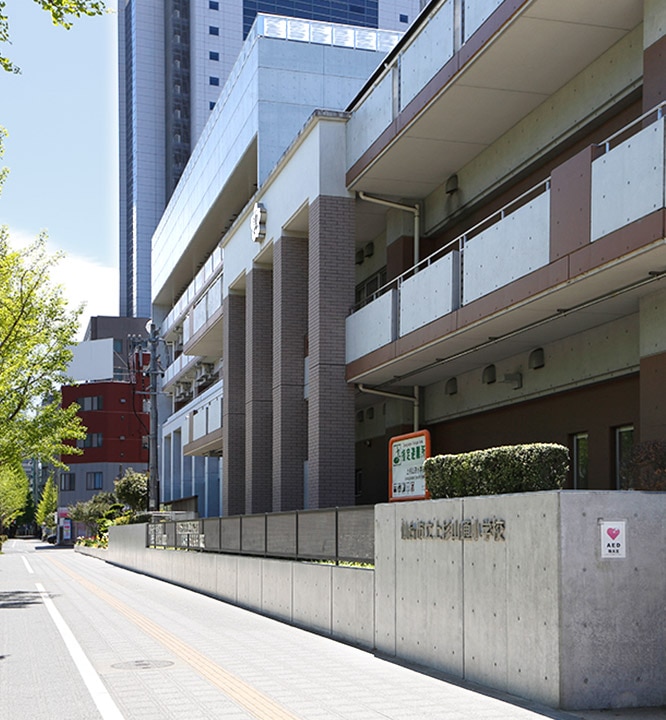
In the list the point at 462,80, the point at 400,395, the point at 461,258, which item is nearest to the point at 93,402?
the point at 400,395

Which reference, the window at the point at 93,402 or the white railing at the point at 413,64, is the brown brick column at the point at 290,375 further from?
the window at the point at 93,402

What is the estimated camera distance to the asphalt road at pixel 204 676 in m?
9.21

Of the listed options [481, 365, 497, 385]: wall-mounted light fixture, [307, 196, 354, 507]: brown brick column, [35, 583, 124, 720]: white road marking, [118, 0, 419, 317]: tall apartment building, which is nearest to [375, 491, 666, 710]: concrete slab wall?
[35, 583, 124, 720]: white road marking

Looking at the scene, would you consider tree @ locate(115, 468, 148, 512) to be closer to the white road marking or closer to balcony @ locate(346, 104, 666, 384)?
balcony @ locate(346, 104, 666, 384)

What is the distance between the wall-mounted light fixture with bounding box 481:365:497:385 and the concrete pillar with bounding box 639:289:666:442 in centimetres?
610

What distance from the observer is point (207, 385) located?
50.4 meters

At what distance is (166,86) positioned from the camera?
162 m

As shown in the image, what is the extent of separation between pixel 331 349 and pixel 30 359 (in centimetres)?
1737

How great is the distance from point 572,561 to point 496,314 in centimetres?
736

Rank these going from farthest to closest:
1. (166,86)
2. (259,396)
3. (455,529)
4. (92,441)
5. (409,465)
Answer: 1. (166,86)
2. (92,441)
3. (259,396)
4. (409,465)
5. (455,529)

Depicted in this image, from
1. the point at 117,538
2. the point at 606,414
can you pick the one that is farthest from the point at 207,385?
the point at 606,414

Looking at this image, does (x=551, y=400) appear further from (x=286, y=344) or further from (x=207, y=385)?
(x=207, y=385)

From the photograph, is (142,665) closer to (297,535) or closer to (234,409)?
(297,535)

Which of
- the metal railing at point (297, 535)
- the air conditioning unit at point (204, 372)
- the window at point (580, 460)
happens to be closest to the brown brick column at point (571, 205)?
the metal railing at point (297, 535)
